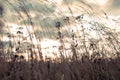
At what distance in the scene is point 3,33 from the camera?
16.7ft

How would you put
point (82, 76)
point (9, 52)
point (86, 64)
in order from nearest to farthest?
point (82, 76) < point (86, 64) < point (9, 52)

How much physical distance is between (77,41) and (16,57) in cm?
116

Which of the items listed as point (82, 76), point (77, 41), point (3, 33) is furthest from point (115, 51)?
point (3, 33)

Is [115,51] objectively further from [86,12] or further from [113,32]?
[86,12]

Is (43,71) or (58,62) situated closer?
(43,71)

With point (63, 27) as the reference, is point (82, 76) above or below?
below

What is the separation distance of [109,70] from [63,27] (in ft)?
5.02

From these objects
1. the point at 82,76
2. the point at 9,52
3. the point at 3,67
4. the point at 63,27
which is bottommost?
the point at 82,76

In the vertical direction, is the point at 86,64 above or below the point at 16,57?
below

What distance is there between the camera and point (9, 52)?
4945 mm

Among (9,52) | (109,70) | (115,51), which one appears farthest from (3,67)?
(115,51)

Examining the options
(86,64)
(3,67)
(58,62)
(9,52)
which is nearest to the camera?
(86,64)

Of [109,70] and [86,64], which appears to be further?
[86,64]

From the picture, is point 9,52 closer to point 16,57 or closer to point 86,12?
point 16,57
